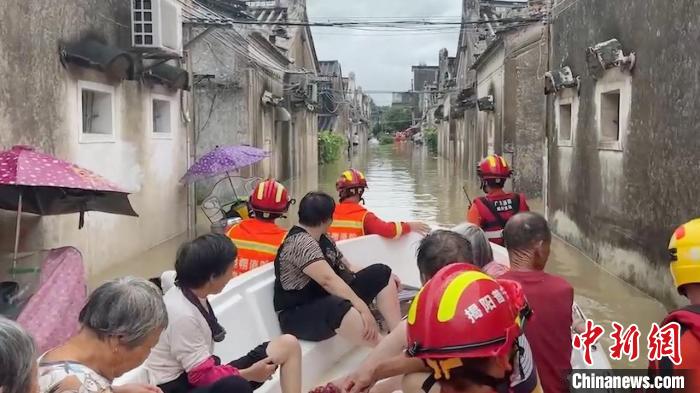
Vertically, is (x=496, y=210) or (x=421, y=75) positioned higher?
(x=421, y=75)

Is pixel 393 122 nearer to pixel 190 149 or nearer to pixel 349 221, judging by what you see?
pixel 190 149

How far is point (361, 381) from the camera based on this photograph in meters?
2.81

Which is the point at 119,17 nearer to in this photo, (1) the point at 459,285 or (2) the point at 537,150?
(1) the point at 459,285

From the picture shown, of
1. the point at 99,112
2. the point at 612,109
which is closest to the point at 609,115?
the point at 612,109

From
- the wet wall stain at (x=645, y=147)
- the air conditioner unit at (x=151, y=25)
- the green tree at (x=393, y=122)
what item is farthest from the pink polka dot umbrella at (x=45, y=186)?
the green tree at (x=393, y=122)

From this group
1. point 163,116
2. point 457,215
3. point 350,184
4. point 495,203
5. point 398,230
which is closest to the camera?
point 495,203

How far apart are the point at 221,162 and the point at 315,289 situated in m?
6.47

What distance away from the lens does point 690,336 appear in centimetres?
201

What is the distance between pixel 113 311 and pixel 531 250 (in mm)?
1632

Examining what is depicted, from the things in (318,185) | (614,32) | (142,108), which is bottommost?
(318,185)

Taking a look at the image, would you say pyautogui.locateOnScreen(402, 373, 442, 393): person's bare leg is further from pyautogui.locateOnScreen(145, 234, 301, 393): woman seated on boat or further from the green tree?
the green tree

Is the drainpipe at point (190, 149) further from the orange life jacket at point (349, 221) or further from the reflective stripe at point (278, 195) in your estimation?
the reflective stripe at point (278, 195)

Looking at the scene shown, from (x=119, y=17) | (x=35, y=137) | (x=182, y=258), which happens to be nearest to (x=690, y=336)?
(x=182, y=258)

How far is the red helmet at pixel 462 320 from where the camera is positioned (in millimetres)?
1702
